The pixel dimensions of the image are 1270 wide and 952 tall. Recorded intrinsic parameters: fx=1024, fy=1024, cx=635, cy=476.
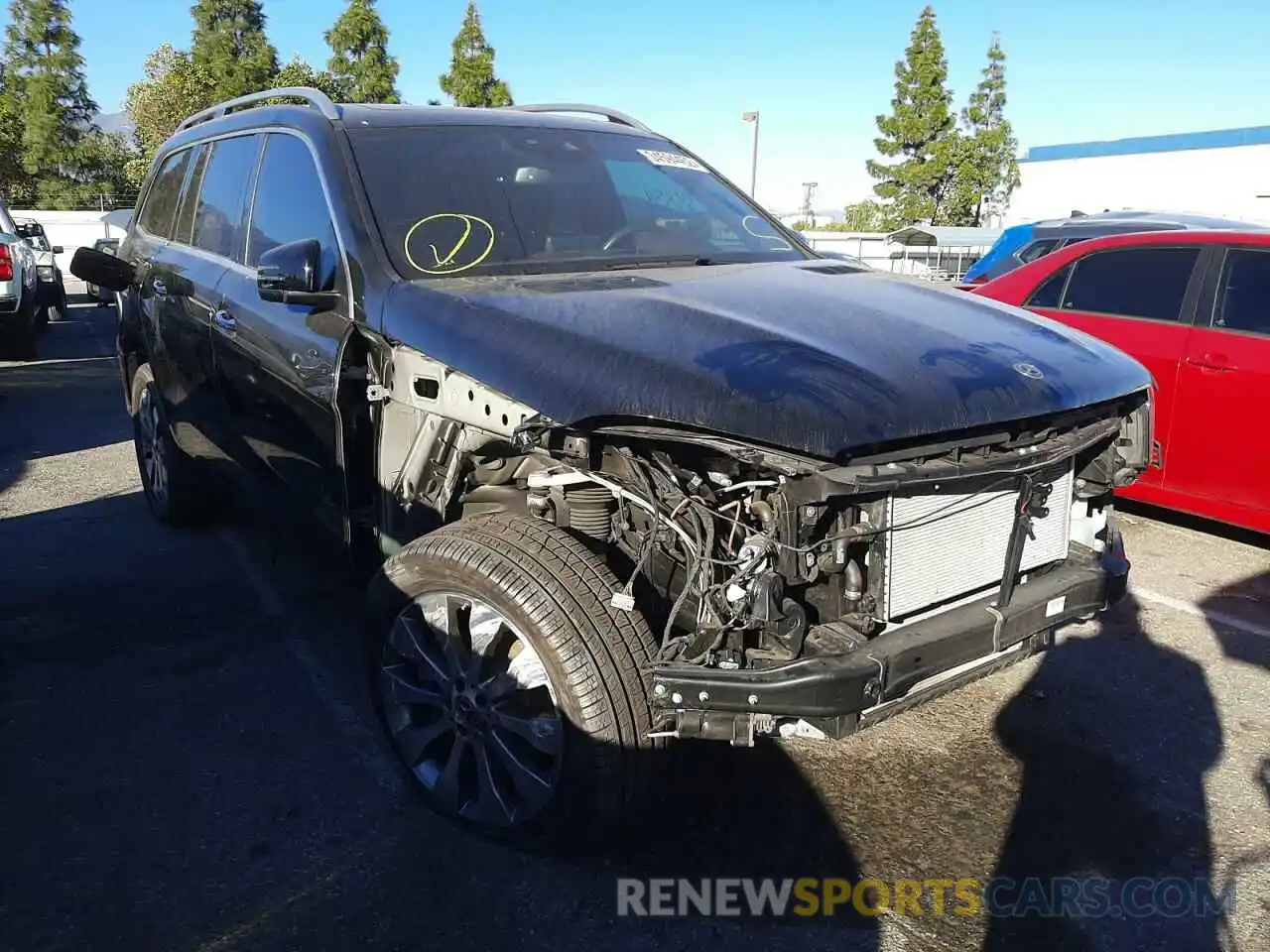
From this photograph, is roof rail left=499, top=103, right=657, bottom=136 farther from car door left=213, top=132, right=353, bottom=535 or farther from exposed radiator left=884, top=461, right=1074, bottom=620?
exposed radiator left=884, top=461, right=1074, bottom=620

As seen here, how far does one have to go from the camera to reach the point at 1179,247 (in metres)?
5.55

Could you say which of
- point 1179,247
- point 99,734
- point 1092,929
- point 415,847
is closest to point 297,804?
point 415,847

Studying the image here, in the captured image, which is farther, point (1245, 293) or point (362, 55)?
point (362, 55)

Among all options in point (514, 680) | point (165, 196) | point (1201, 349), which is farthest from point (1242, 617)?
point (165, 196)

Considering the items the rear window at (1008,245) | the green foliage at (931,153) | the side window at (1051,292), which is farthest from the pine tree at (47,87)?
the side window at (1051,292)

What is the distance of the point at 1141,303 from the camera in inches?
222

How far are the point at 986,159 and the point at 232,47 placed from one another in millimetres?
29518

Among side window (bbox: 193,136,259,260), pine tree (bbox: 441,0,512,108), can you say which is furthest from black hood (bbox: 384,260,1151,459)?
pine tree (bbox: 441,0,512,108)

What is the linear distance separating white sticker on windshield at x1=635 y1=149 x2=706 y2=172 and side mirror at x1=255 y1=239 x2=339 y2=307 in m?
1.55

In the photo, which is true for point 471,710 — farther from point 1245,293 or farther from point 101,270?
point 1245,293

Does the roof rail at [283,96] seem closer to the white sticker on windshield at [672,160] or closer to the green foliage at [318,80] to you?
the white sticker on windshield at [672,160]

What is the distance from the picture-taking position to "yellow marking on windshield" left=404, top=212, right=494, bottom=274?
3.17 metres

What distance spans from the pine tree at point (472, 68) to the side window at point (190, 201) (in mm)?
32359

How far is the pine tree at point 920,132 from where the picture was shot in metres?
39.6
